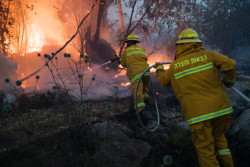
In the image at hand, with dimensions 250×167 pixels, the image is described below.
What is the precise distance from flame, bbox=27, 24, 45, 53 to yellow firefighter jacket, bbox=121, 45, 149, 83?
979 centimetres

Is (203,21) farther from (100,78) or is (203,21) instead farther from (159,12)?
(100,78)

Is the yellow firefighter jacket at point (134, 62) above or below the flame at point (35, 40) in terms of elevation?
below

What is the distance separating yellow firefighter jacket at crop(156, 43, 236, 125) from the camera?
89.4 inches

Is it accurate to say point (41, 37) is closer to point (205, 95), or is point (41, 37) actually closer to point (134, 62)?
point (134, 62)

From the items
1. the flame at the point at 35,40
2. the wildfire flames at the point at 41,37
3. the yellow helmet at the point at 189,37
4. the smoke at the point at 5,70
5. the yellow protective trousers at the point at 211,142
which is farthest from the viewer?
the flame at the point at 35,40

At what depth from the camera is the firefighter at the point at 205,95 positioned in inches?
89.4

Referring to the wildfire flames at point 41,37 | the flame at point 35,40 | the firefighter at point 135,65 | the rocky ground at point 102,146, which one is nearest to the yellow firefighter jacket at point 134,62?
the firefighter at point 135,65

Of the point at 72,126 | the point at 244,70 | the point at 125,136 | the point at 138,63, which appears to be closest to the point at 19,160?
the point at 72,126

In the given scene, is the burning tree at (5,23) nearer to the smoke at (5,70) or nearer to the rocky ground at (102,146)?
the smoke at (5,70)

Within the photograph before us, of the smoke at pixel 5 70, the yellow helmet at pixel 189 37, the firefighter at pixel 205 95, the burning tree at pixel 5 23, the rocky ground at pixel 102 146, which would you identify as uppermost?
the burning tree at pixel 5 23

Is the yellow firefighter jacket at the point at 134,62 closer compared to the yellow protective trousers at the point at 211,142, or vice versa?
the yellow protective trousers at the point at 211,142

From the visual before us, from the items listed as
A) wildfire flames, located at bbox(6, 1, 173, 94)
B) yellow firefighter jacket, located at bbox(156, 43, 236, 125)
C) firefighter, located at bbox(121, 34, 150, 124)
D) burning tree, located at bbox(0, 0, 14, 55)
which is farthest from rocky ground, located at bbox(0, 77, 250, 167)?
wildfire flames, located at bbox(6, 1, 173, 94)

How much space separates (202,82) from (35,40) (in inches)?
516

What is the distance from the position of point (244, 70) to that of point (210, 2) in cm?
896
